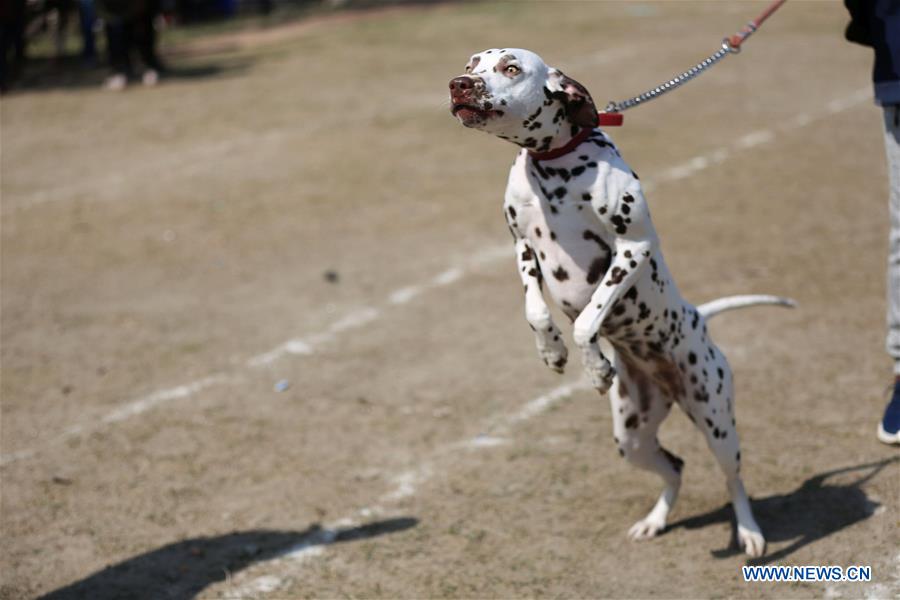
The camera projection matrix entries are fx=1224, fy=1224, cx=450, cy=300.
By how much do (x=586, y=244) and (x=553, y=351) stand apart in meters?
0.44

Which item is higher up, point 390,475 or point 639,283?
point 639,283

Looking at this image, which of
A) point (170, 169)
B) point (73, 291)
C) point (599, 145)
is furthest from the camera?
point (170, 169)

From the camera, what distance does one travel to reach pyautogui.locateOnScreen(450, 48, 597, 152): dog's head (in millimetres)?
4363

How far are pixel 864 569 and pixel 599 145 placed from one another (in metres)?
2.09

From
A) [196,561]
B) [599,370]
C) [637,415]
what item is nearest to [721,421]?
[637,415]

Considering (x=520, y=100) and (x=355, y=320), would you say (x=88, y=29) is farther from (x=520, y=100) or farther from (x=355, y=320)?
(x=520, y=100)

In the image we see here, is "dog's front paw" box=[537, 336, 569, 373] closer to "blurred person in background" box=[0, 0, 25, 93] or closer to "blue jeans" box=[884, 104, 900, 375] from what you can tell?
"blue jeans" box=[884, 104, 900, 375]

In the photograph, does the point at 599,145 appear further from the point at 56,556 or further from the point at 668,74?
the point at 668,74

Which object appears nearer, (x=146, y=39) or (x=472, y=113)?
(x=472, y=113)

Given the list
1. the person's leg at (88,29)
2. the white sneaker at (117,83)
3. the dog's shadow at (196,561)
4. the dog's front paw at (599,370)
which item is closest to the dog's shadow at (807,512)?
the dog's front paw at (599,370)

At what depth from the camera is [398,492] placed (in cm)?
606

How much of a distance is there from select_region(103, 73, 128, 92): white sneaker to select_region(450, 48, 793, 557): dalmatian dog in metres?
13.0

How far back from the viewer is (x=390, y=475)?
20.5ft

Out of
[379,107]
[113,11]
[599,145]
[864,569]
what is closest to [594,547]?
[864,569]
